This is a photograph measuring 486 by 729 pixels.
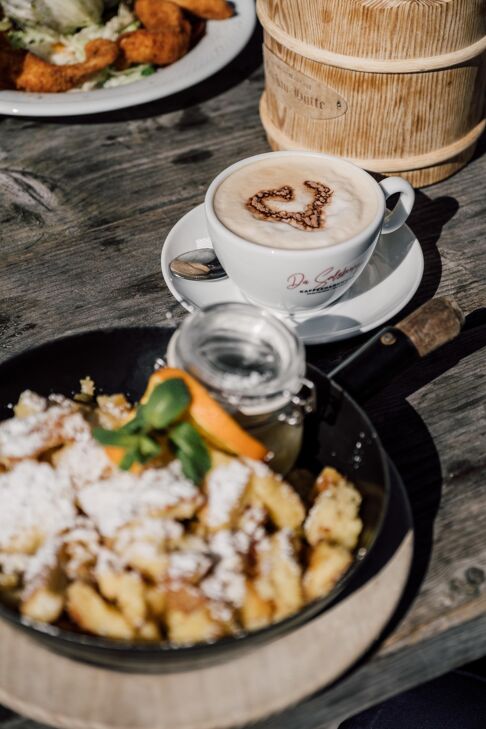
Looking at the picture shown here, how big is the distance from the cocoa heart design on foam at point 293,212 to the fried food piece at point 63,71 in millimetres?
743

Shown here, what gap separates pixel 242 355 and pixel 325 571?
0.25m

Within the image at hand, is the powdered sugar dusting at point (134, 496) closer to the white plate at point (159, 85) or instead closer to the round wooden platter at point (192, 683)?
the round wooden platter at point (192, 683)

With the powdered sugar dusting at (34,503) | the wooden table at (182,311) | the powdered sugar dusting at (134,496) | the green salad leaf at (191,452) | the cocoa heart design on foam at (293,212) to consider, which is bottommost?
the wooden table at (182,311)

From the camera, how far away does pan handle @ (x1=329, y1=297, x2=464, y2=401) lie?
3.09ft

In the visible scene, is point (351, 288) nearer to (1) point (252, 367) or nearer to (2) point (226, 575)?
(1) point (252, 367)

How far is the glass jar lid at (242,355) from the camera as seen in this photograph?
31.5 inches

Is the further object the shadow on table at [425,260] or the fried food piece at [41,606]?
the shadow on table at [425,260]

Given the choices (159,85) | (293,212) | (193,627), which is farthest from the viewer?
(159,85)

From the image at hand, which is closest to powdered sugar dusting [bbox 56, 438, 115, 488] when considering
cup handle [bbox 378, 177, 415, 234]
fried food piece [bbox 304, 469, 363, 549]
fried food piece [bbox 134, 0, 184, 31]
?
fried food piece [bbox 304, 469, 363, 549]

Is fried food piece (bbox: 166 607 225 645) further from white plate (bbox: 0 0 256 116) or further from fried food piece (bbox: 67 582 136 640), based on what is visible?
white plate (bbox: 0 0 256 116)

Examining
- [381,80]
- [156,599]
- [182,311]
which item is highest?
[381,80]

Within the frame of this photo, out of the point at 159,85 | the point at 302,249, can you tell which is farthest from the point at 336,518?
the point at 159,85

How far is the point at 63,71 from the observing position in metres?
1.66

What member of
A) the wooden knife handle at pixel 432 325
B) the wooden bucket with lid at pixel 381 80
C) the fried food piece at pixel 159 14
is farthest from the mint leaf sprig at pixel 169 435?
the fried food piece at pixel 159 14
